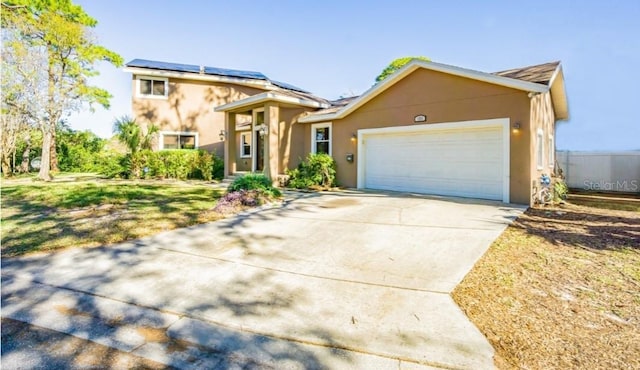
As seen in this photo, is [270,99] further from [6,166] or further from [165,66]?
[6,166]

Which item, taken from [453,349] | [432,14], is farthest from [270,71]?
[453,349]

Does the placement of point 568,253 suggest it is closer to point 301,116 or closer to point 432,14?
point 301,116

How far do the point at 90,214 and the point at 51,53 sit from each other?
12626 mm

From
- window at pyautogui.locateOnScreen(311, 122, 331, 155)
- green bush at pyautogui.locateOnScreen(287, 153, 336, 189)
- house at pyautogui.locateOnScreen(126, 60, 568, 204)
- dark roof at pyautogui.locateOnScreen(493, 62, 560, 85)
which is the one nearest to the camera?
dark roof at pyautogui.locateOnScreen(493, 62, 560, 85)

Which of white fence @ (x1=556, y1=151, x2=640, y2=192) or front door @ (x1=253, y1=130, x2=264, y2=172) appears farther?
front door @ (x1=253, y1=130, x2=264, y2=172)

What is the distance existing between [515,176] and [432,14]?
8928mm

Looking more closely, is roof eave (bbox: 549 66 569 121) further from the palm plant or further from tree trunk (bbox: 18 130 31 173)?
Answer: tree trunk (bbox: 18 130 31 173)

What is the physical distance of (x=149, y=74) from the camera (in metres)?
17.6

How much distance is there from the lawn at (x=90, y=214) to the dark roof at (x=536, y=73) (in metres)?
9.11

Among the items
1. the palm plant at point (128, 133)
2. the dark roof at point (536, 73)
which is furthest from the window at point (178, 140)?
the dark roof at point (536, 73)

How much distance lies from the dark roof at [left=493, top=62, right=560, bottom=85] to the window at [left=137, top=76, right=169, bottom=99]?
1644 cm

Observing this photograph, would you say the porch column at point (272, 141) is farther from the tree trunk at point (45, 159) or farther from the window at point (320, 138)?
the tree trunk at point (45, 159)

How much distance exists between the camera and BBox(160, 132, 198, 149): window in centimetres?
1818

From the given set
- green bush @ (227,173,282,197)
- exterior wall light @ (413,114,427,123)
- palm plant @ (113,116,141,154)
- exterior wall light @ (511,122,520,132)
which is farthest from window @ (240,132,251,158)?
exterior wall light @ (511,122,520,132)
